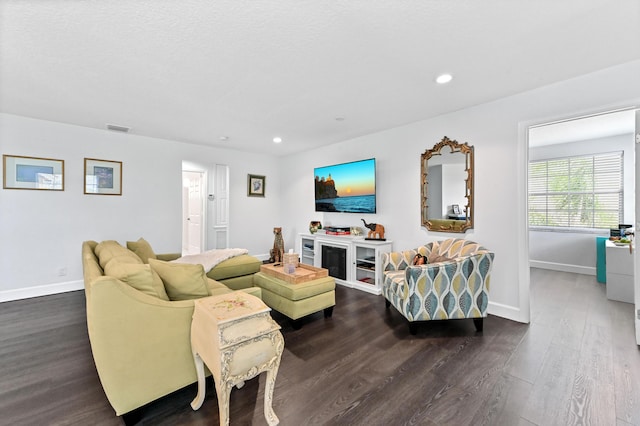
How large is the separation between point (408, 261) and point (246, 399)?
224 cm

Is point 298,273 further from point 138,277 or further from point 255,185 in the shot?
point 255,185

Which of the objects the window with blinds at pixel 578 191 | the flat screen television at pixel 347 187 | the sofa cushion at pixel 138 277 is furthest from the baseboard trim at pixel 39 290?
the window with blinds at pixel 578 191

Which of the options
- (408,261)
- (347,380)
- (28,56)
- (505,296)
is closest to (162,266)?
(347,380)

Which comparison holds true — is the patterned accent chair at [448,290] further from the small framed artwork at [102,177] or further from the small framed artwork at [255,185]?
the small framed artwork at [102,177]

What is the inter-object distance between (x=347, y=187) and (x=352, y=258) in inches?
49.0

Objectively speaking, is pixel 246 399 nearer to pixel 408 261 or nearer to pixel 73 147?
pixel 408 261

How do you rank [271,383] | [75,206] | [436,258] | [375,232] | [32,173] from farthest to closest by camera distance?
[375,232] → [75,206] → [32,173] → [436,258] → [271,383]

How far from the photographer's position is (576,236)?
482 cm

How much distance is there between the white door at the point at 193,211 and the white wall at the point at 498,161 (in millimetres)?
3466

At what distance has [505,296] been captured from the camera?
9.59 feet

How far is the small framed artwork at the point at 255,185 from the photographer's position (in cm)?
Result: 582

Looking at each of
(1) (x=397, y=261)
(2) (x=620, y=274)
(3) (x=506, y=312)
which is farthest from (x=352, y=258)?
(2) (x=620, y=274)

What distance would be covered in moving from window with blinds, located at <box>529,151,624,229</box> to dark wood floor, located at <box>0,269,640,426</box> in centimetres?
250

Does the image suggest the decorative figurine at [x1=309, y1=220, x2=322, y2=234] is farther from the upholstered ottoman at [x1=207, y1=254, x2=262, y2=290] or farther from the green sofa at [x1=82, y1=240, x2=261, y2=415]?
the green sofa at [x1=82, y1=240, x2=261, y2=415]
